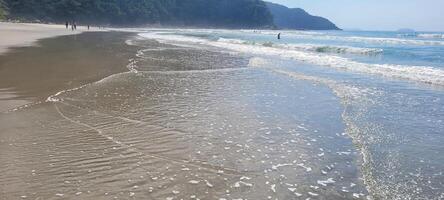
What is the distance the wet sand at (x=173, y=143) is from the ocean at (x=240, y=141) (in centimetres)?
3

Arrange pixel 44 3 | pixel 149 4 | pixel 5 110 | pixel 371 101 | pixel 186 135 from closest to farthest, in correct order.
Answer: pixel 186 135
pixel 5 110
pixel 371 101
pixel 44 3
pixel 149 4

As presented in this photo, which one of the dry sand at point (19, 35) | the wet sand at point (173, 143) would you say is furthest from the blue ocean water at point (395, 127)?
the dry sand at point (19, 35)

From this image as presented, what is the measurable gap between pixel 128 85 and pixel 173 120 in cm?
530

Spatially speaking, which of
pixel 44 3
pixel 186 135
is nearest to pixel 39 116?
pixel 186 135

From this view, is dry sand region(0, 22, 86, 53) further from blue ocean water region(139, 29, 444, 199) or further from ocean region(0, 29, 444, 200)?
blue ocean water region(139, 29, 444, 199)

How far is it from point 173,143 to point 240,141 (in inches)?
51.4

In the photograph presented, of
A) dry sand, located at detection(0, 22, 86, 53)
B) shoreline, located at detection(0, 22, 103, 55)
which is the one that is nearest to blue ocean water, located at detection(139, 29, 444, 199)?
shoreline, located at detection(0, 22, 103, 55)

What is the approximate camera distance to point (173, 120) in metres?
9.31

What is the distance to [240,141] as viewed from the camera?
7910 mm

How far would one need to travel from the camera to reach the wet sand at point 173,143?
18.5 feet

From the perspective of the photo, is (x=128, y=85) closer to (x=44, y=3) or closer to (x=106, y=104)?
(x=106, y=104)

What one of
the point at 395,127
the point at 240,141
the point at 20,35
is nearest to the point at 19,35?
the point at 20,35

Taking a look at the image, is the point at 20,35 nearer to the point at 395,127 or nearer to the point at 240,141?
the point at 240,141

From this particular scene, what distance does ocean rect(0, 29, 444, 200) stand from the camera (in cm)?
573
